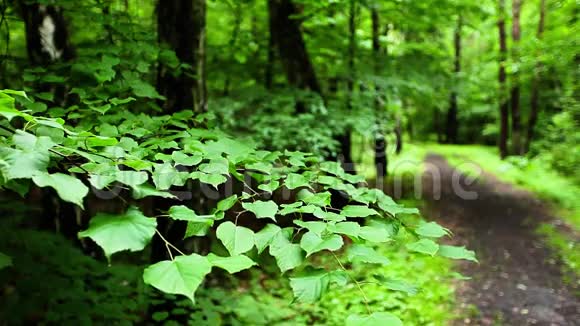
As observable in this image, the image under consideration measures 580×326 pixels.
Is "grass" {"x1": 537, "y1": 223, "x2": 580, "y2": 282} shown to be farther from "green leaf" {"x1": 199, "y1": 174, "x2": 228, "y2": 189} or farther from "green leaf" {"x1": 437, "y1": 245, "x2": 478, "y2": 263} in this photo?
"green leaf" {"x1": 199, "y1": 174, "x2": 228, "y2": 189}

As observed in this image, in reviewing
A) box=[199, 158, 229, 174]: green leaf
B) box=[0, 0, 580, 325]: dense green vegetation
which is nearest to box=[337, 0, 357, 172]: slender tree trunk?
box=[0, 0, 580, 325]: dense green vegetation

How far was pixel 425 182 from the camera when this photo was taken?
11844 millimetres

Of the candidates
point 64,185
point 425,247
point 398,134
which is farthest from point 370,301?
point 398,134

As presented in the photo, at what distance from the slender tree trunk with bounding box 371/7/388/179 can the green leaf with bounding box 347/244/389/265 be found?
4.74 metres

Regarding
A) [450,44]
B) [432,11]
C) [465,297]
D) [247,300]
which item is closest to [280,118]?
[247,300]

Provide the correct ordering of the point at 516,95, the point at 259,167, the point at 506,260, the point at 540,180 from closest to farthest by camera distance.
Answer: the point at 259,167 < the point at 506,260 < the point at 540,180 < the point at 516,95

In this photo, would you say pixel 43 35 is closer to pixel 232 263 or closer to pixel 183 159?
pixel 183 159

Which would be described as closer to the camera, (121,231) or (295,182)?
(121,231)

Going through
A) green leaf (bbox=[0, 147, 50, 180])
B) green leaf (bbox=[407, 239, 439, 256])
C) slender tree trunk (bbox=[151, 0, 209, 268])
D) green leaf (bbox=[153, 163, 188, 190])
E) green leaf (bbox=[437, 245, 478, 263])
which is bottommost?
green leaf (bbox=[437, 245, 478, 263])

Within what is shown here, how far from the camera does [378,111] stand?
6.86 m

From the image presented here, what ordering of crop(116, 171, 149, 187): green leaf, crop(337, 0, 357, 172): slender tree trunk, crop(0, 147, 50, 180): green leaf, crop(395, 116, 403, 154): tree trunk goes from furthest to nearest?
crop(395, 116, 403, 154): tree trunk
crop(337, 0, 357, 172): slender tree trunk
crop(116, 171, 149, 187): green leaf
crop(0, 147, 50, 180): green leaf

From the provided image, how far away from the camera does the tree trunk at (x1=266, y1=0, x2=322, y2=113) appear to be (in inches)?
251

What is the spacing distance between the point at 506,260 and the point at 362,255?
17.6ft

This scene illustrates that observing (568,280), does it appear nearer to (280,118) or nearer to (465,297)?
(465,297)
